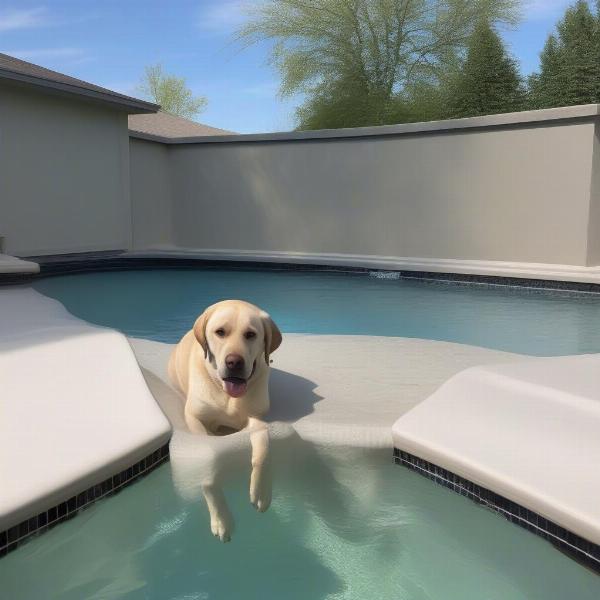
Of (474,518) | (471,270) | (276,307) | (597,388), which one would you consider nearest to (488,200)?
(471,270)

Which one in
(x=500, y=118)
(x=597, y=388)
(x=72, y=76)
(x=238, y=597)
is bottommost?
(x=238, y=597)

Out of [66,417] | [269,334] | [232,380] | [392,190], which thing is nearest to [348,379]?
[269,334]

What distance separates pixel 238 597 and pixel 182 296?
715 centimetres

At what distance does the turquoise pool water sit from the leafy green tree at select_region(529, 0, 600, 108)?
29.6 feet

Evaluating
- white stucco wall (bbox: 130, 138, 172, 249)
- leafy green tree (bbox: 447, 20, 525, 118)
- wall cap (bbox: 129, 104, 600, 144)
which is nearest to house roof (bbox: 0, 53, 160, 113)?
wall cap (bbox: 129, 104, 600, 144)

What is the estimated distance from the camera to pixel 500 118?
10156mm

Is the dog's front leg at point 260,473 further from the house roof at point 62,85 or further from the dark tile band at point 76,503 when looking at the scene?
the house roof at point 62,85

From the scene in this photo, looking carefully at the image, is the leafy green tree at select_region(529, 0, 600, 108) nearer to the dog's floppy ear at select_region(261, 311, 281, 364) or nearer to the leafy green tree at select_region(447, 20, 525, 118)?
the leafy green tree at select_region(447, 20, 525, 118)

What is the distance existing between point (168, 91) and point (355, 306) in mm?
37283

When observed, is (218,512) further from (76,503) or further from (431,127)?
(431,127)

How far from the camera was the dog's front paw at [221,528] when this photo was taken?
8.20 feet

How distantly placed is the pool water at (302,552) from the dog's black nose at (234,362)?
0.50 metres

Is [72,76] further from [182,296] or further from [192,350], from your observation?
[192,350]

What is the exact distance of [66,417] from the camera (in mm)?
2842
